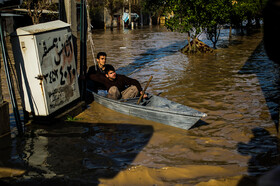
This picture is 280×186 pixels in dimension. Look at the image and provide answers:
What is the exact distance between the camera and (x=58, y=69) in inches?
277

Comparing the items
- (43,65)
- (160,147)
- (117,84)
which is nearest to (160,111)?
(160,147)

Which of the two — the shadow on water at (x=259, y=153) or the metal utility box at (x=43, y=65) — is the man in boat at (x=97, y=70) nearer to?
the metal utility box at (x=43, y=65)

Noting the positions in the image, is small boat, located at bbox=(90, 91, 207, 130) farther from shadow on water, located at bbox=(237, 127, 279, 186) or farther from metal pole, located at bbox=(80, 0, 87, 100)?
shadow on water, located at bbox=(237, 127, 279, 186)

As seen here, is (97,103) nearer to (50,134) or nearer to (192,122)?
(50,134)

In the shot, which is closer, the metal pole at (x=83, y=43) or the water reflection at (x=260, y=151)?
the water reflection at (x=260, y=151)

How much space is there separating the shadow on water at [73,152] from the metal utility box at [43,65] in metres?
0.66

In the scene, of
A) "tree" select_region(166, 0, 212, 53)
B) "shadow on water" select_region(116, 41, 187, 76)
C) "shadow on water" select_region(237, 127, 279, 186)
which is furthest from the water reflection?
"tree" select_region(166, 0, 212, 53)

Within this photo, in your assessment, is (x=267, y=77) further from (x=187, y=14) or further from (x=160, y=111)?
(x=187, y=14)

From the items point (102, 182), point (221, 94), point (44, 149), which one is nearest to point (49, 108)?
point (44, 149)

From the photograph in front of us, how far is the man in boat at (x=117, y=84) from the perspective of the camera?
8.23 meters

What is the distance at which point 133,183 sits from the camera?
4492 mm

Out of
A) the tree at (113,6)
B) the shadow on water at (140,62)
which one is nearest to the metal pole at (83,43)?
the shadow on water at (140,62)

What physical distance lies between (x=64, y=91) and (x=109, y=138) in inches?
70.6

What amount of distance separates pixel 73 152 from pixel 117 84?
322 cm
